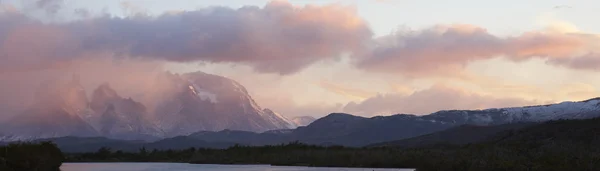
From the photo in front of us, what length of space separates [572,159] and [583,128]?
58991 mm

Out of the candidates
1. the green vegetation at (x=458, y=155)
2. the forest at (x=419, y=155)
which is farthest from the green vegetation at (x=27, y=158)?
the green vegetation at (x=458, y=155)

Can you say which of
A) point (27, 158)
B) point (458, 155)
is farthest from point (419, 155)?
point (27, 158)

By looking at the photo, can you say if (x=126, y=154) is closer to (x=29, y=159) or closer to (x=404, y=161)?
(x=404, y=161)

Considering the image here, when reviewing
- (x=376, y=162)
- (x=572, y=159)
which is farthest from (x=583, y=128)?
(x=572, y=159)

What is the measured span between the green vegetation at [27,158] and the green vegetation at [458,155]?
32.7 metres

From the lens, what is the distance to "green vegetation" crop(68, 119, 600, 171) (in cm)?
6131

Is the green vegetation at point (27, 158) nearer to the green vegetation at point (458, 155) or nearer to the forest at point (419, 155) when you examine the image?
the forest at point (419, 155)

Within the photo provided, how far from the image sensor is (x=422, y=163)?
2960 inches

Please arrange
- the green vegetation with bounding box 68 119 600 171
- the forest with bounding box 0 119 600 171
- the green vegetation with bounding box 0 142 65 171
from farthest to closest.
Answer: the green vegetation with bounding box 68 119 600 171
the forest with bounding box 0 119 600 171
the green vegetation with bounding box 0 142 65 171

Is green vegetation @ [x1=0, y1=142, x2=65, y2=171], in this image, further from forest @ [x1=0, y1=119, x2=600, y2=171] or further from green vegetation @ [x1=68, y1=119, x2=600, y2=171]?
green vegetation @ [x1=68, y1=119, x2=600, y2=171]

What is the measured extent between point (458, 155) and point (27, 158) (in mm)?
40482

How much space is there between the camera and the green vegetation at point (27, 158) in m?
56.6

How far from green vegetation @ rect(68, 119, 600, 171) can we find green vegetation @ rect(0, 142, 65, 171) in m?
32.7

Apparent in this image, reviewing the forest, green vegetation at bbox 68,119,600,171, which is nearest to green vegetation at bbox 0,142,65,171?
the forest
